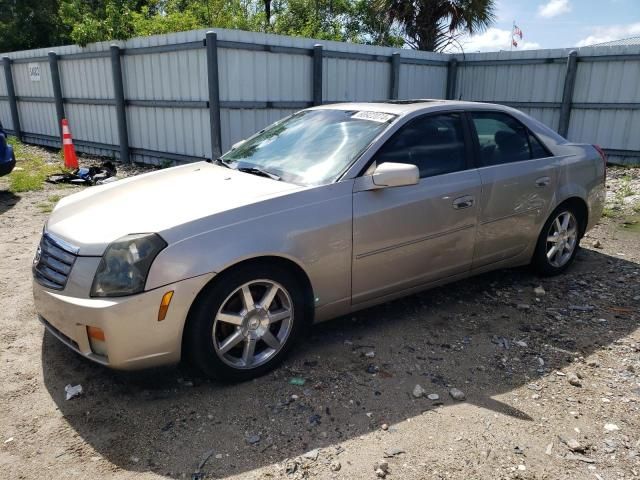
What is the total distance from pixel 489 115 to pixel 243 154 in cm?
204

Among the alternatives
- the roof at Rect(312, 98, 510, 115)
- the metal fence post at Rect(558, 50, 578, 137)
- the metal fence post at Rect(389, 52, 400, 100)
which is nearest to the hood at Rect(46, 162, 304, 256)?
the roof at Rect(312, 98, 510, 115)

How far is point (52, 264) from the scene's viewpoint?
3.07 meters

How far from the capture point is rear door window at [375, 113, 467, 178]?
146 inches

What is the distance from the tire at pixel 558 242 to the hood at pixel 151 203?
2.60m

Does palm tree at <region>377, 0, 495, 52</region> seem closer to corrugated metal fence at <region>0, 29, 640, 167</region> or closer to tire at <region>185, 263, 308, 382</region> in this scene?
corrugated metal fence at <region>0, 29, 640, 167</region>

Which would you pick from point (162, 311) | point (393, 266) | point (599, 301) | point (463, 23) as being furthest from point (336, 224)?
point (463, 23)

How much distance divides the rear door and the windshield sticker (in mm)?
782

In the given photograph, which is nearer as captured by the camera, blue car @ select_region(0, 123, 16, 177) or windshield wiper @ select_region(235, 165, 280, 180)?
windshield wiper @ select_region(235, 165, 280, 180)

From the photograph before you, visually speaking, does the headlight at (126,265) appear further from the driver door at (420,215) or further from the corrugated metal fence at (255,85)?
the corrugated metal fence at (255,85)

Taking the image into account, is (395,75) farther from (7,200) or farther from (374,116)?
(374,116)

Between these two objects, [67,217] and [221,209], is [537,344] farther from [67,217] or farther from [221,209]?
[67,217]

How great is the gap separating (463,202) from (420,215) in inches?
17.7

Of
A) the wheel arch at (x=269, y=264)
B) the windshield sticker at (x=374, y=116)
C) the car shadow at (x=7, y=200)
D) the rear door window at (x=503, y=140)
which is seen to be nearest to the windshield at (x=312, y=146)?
the windshield sticker at (x=374, y=116)

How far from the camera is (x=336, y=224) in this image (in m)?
3.31
